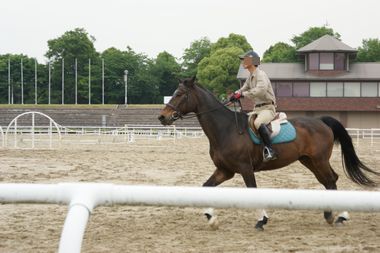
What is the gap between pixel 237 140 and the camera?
24.3 feet

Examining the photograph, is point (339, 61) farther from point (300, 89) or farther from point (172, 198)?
point (172, 198)

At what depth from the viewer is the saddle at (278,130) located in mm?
7484

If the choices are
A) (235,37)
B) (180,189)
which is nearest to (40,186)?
(180,189)

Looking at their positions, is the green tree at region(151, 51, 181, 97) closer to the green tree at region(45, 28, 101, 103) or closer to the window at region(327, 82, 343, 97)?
the green tree at region(45, 28, 101, 103)

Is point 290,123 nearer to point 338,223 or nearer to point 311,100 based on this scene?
point 338,223

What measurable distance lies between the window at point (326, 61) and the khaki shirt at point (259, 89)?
148ft

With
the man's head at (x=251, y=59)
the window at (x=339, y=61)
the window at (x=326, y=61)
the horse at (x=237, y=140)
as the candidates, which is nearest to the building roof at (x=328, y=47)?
the window at (x=326, y=61)

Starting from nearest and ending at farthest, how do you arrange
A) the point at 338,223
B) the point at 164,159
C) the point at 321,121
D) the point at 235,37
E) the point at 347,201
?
the point at 347,201 → the point at 338,223 → the point at 321,121 → the point at 164,159 → the point at 235,37

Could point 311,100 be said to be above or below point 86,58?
below

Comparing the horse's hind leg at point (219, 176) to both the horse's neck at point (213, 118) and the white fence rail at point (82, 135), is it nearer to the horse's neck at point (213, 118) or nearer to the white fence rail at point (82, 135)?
the horse's neck at point (213, 118)

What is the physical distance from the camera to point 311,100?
1992 inches

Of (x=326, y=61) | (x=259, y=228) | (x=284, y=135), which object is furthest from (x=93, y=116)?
(x=259, y=228)

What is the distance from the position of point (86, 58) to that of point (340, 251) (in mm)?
82966

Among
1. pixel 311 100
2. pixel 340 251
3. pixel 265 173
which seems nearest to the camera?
pixel 340 251
